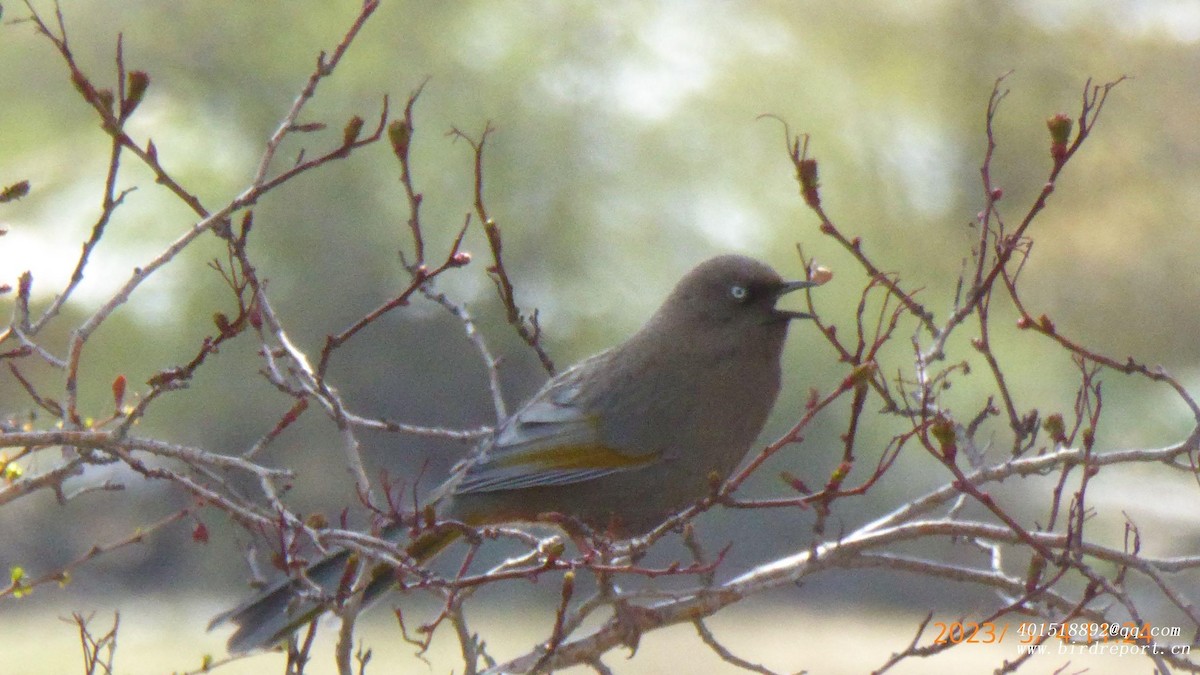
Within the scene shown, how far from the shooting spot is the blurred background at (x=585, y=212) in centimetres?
518

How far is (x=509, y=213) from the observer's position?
18.4 ft

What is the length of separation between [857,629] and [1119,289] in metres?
2.19

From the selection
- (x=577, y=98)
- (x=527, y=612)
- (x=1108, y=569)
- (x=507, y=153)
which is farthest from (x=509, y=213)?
(x=1108, y=569)

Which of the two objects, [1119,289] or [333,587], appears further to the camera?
[1119,289]

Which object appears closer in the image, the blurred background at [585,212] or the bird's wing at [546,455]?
the bird's wing at [546,455]

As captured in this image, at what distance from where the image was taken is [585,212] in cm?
570

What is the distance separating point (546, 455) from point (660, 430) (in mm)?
298

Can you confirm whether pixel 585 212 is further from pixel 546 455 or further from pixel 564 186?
pixel 546 455

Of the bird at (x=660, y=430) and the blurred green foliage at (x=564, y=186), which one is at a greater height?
the blurred green foliage at (x=564, y=186)

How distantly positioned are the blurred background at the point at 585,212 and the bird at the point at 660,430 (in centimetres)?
165

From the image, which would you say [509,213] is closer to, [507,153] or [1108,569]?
[507,153]

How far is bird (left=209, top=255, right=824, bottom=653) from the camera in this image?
3.23 m

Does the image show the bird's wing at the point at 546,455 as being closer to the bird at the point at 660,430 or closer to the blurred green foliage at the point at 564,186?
the bird at the point at 660,430

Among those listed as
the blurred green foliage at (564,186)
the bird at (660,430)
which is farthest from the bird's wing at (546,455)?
the blurred green foliage at (564,186)
